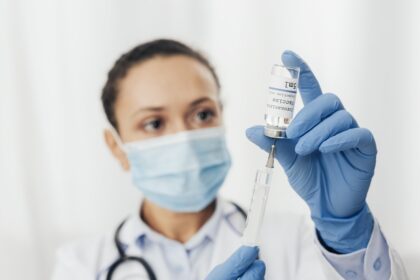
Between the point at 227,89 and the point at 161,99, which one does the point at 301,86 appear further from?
the point at 227,89

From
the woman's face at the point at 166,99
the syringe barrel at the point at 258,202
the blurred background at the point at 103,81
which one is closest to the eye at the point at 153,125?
the woman's face at the point at 166,99

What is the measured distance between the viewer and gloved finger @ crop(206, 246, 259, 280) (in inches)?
42.9

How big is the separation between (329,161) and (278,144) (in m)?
0.12

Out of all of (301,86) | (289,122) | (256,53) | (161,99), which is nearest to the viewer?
(289,122)

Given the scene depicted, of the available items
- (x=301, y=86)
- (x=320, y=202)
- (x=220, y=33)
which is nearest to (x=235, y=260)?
(x=320, y=202)

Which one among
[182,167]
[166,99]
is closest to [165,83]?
[166,99]

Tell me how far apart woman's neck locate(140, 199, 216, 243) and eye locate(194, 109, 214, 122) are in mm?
235

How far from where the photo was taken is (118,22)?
1911 mm

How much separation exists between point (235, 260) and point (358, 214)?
0.26 meters

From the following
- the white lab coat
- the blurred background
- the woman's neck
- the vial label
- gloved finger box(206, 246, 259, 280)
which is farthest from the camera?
the blurred background

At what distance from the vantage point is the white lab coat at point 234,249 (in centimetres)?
144

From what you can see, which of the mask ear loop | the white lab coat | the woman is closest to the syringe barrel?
the woman

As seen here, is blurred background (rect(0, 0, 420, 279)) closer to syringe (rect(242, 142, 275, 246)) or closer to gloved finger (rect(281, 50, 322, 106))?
gloved finger (rect(281, 50, 322, 106))

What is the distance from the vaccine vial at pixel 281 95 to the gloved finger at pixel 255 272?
0.27 m
